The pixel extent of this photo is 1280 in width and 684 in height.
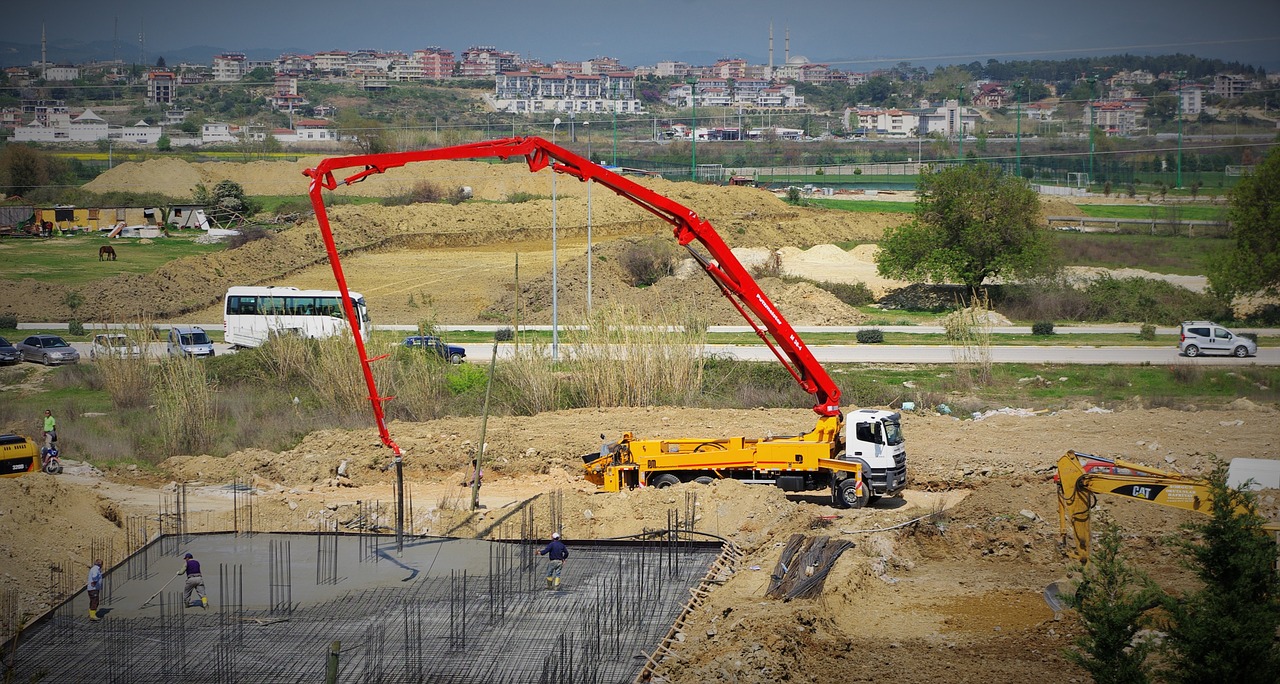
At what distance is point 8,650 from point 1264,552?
16.3m

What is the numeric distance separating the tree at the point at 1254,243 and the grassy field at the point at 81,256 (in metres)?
50.7

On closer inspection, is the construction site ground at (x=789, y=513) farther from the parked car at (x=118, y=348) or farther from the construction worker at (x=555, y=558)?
the parked car at (x=118, y=348)

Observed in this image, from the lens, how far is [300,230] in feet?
210

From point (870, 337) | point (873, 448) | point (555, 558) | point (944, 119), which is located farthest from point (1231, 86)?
point (555, 558)

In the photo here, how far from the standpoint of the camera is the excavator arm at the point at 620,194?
1988 centimetres

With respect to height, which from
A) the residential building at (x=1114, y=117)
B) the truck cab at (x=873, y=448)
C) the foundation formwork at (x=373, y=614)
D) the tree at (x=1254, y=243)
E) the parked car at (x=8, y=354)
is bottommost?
the foundation formwork at (x=373, y=614)

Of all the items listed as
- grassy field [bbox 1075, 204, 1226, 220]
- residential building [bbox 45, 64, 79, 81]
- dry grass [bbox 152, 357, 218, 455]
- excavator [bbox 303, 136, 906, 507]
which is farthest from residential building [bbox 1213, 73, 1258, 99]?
residential building [bbox 45, 64, 79, 81]

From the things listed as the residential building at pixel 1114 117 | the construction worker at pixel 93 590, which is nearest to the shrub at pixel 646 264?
the construction worker at pixel 93 590

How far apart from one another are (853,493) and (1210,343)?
913 inches

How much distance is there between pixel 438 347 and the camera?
35.6 metres

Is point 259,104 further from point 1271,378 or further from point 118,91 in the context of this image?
point 1271,378

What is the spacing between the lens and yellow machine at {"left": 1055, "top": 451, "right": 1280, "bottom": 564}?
57.0ft

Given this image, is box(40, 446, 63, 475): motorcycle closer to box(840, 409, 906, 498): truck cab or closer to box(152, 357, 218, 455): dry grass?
box(152, 357, 218, 455): dry grass

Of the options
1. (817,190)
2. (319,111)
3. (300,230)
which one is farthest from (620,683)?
(319,111)
